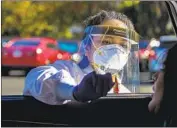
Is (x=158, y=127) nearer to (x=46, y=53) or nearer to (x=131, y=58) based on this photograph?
(x=131, y=58)

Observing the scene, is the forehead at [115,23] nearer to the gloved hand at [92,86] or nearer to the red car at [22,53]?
the gloved hand at [92,86]

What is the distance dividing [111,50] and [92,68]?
140 millimetres

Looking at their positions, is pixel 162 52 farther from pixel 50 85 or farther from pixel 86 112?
pixel 50 85

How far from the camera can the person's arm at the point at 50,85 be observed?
7.91 feet

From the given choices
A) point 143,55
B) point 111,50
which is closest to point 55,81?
point 111,50

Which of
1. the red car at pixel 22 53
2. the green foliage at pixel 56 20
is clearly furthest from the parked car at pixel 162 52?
the green foliage at pixel 56 20

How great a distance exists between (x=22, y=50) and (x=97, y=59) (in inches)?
543

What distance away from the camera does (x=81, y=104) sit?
2.58 m

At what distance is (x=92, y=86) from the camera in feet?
7.45

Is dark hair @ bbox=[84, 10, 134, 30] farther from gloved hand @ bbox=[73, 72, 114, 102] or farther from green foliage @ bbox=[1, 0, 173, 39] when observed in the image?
green foliage @ bbox=[1, 0, 173, 39]

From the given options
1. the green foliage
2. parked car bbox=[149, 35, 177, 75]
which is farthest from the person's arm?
the green foliage

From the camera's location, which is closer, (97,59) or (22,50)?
(97,59)

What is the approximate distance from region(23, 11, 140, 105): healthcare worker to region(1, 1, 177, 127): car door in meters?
0.10

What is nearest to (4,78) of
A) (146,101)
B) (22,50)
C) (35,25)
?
(22,50)
